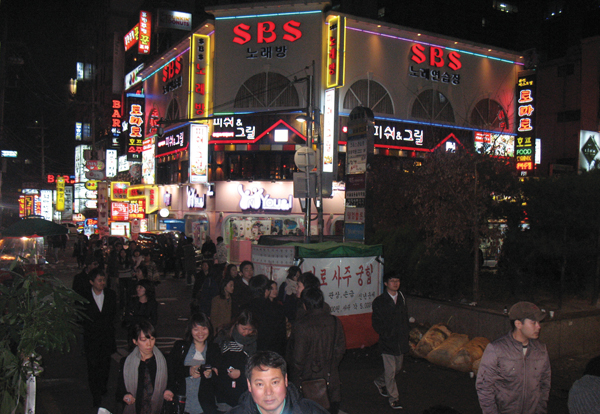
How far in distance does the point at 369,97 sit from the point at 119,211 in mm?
22697

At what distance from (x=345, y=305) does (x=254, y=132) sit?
1734 cm

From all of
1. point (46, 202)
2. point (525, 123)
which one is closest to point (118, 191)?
point (46, 202)

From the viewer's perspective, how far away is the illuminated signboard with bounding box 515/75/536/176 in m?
25.6

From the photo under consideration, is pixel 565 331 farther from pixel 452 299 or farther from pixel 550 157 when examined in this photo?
pixel 550 157

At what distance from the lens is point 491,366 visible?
3949 mm

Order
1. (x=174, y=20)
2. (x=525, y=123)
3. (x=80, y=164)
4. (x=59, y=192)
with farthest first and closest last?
1. (x=80, y=164)
2. (x=59, y=192)
3. (x=174, y=20)
4. (x=525, y=123)

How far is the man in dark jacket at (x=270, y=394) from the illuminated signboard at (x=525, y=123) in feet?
84.4

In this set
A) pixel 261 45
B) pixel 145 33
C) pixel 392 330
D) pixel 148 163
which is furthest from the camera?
pixel 145 33

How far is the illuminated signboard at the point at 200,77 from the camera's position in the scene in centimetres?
2625

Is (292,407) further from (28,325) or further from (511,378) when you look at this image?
(28,325)

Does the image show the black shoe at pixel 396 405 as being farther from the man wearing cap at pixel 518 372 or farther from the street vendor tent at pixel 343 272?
the man wearing cap at pixel 518 372

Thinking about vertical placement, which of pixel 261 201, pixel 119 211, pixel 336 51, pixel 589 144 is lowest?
pixel 119 211

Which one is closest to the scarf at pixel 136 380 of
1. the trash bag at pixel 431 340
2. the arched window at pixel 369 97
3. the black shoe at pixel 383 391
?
the black shoe at pixel 383 391

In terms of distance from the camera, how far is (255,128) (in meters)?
25.0
